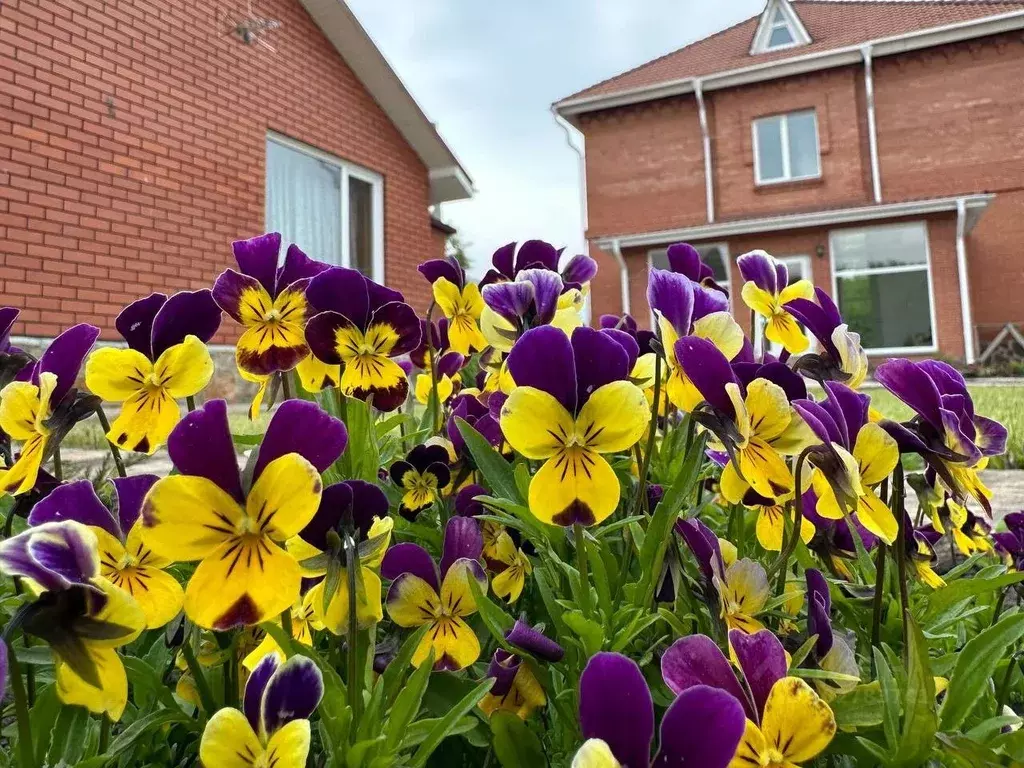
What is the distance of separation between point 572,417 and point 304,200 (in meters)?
8.27

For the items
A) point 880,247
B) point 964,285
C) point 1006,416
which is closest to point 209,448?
point 1006,416

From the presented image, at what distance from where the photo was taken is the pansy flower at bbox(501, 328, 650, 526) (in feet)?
2.05

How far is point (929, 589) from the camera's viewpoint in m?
1.08

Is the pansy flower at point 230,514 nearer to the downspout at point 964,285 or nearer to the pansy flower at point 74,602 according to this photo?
the pansy flower at point 74,602

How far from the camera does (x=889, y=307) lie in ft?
45.6

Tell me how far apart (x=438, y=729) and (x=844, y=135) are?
50.9ft

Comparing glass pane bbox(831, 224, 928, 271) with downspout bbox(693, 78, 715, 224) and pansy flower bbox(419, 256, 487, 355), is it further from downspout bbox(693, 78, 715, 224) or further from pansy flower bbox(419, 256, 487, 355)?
pansy flower bbox(419, 256, 487, 355)

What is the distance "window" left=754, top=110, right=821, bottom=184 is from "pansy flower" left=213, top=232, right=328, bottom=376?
1511cm

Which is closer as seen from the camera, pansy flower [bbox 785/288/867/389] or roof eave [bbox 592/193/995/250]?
pansy flower [bbox 785/288/867/389]

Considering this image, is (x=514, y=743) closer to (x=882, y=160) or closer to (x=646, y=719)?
(x=646, y=719)

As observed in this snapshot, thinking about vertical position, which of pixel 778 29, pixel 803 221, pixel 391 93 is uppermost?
pixel 778 29

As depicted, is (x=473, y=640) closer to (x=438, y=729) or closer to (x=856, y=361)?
(x=438, y=729)

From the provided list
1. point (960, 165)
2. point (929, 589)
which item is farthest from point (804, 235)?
point (929, 589)

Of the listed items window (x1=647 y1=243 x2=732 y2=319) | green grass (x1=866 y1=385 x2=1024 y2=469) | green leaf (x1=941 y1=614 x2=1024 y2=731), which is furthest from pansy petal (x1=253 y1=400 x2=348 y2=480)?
window (x1=647 y1=243 x2=732 y2=319)
